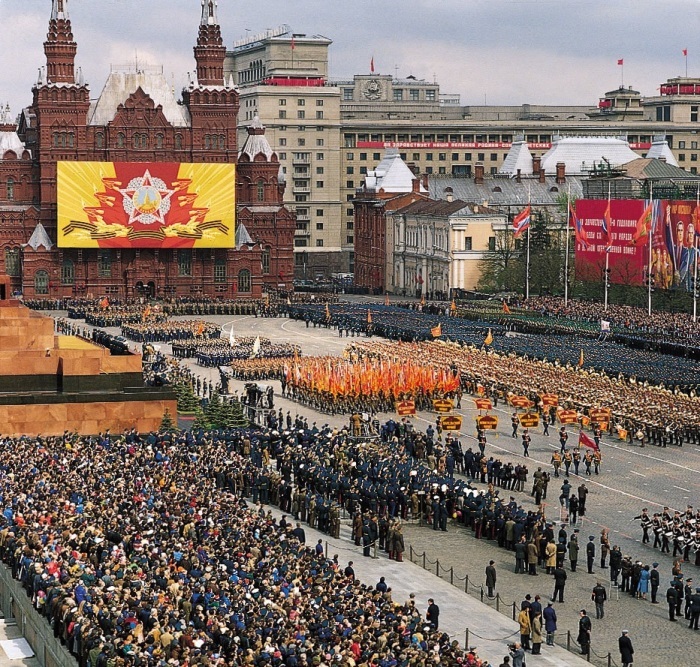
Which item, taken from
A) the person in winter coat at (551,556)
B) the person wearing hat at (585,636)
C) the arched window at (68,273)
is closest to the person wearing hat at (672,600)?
the person wearing hat at (585,636)

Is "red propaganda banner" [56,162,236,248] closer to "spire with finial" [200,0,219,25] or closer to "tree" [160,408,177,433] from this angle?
"spire with finial" [200,0,219,25]

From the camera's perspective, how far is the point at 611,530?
42.7 m

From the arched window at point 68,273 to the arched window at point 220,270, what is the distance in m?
10.1

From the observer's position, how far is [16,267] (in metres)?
114

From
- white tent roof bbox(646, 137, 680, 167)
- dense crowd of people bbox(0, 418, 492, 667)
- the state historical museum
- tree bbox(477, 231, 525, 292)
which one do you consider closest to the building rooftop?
the state historical museum

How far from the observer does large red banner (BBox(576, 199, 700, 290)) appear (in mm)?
98875

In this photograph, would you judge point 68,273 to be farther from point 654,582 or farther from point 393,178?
point 654,582

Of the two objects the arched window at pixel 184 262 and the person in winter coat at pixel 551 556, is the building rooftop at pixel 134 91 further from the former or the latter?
the person in winter coat at pixel 551 556

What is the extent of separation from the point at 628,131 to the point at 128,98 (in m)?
71.5

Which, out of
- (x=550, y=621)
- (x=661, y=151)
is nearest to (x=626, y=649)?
(x=550, y=621)

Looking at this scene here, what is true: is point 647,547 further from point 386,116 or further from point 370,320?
point 386,116

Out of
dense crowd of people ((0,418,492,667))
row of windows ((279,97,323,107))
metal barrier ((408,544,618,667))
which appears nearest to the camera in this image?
dense crowd of people ((0,418,492,667))

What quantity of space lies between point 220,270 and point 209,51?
15.9 metres

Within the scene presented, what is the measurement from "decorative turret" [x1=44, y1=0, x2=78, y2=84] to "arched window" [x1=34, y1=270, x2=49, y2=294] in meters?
13.6
